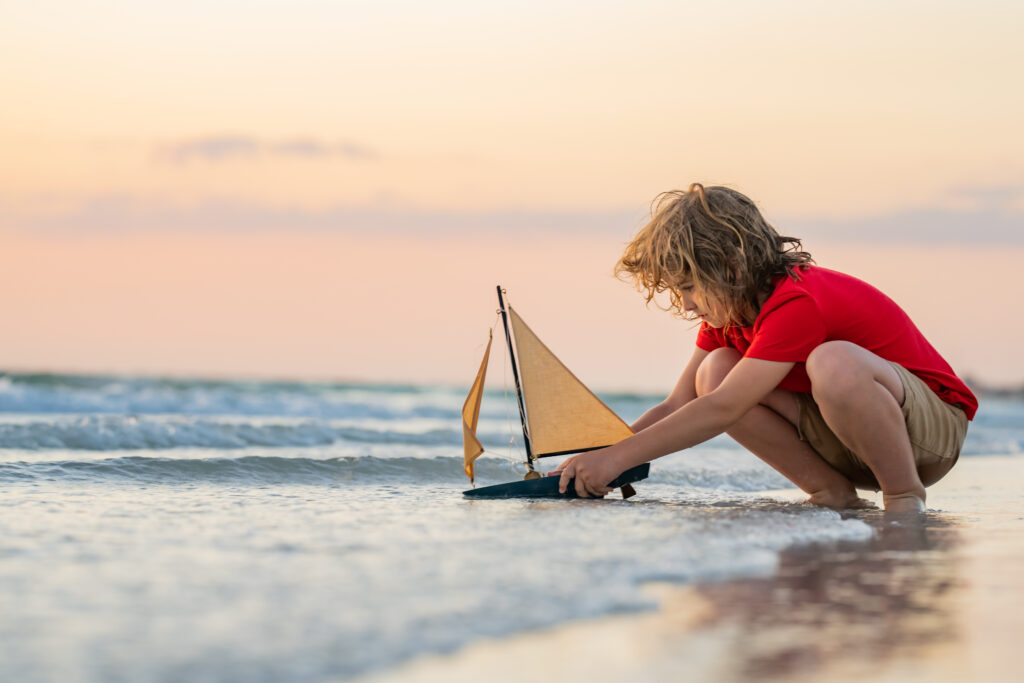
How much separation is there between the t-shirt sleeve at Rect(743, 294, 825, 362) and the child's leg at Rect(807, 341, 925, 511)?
0.05 meters

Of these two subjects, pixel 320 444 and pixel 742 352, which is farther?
pixel 320 444

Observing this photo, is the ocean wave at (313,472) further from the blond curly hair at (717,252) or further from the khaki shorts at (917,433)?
the blond curly hair at (717,252)

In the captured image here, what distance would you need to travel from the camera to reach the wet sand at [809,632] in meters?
1.60

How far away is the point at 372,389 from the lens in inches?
1008

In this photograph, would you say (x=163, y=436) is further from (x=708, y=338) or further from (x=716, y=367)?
(x=716, y=367)

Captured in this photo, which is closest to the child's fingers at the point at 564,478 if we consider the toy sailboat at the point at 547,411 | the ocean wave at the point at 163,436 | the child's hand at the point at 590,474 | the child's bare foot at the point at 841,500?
the child's hand at the point at 590,474

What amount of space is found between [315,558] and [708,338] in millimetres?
1952

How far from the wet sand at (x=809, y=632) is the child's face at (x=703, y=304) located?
3.23ft

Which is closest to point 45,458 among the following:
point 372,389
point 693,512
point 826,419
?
point 693,512

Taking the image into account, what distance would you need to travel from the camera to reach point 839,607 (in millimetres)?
2010

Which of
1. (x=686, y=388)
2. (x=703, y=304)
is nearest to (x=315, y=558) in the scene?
(x=703, y=304)

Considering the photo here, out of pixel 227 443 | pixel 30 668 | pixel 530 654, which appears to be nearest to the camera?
pixel 30 668

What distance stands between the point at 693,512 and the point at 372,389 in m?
22.6

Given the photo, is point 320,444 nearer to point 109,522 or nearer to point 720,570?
point 109,522
